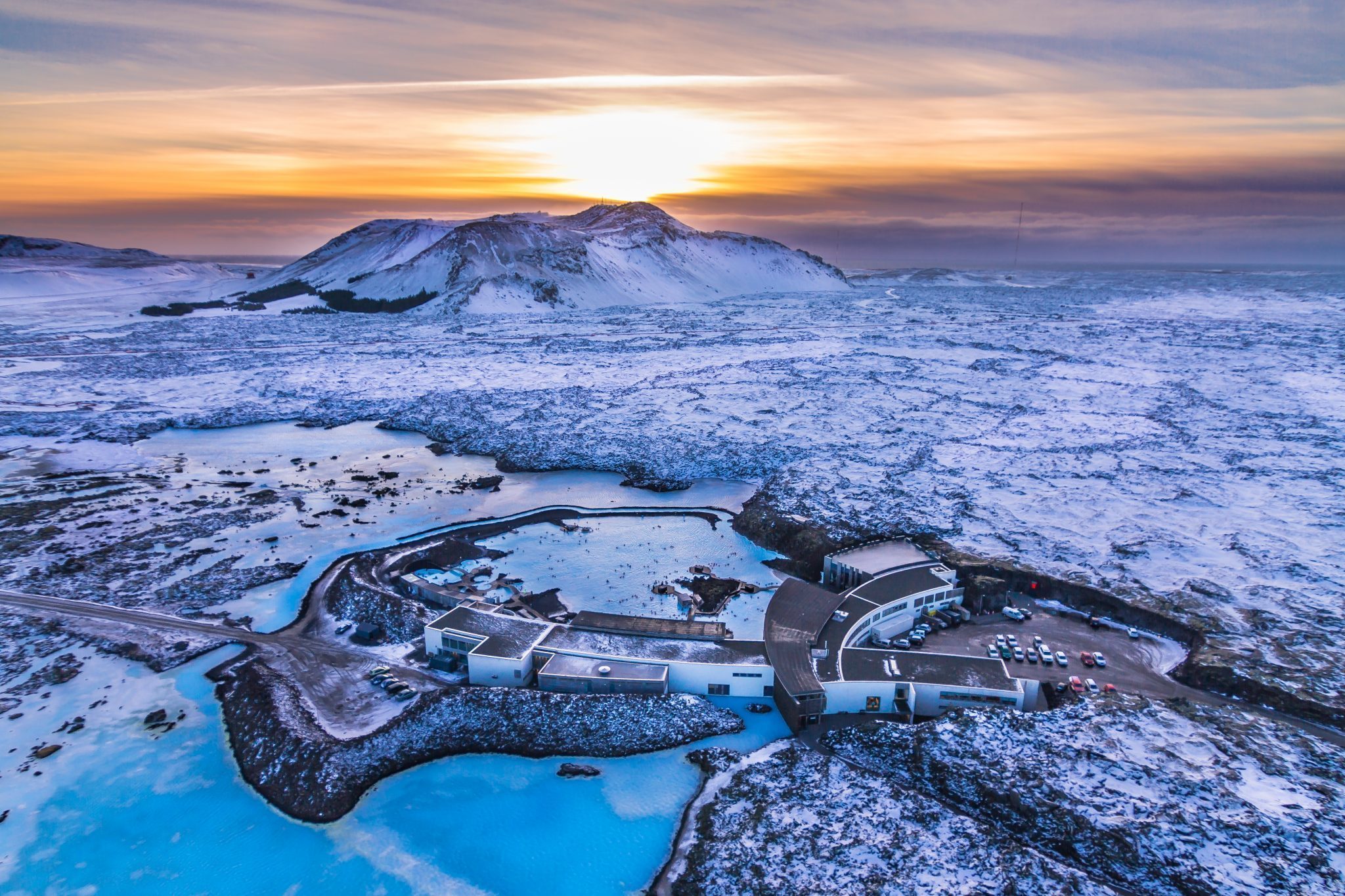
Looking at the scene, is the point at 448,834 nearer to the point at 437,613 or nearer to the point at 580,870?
the point at 580,870

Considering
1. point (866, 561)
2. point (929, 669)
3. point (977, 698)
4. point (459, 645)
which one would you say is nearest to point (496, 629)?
point (459, 645)

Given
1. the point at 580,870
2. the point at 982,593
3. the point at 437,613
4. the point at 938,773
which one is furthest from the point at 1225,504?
the point at 437,613

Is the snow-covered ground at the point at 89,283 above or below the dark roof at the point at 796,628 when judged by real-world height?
above

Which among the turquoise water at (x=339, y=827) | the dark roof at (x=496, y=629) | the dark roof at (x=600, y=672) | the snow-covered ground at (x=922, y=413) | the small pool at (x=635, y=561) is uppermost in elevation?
the snow-covered ground at (x=922, y=413)

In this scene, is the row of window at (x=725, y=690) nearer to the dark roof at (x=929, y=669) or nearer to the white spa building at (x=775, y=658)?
the white spa building at (x=775, y=658)

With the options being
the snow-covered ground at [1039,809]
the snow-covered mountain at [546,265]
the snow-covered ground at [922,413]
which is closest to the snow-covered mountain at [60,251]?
the snow-covered mountain at [546,265]

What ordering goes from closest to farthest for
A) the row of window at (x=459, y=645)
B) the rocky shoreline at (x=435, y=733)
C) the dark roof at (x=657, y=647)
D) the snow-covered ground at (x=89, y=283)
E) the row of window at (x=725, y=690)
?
1. the rocky shoreline at (x=435, y=733)
2. the row of window at (x=725, y=690)
3. the dark roof at (x=657, y=647)
4. the row of window at (x=459, y=645)
5. the snow-covered ground at (x=89, y=283)

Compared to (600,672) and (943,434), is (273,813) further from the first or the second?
(943,434)
